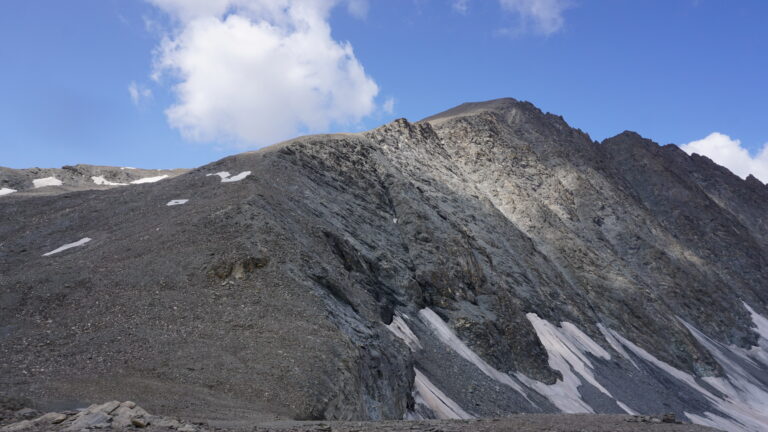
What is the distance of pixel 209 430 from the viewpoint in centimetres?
1058

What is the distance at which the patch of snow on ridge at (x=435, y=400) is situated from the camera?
2530 cm

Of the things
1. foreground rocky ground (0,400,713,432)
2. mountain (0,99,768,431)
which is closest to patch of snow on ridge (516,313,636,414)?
mountain (0,99,768,431)

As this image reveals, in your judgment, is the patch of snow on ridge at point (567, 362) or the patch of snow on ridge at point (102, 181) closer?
the patch of snow on ridge at point (567, 362)

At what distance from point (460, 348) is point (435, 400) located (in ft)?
27.7

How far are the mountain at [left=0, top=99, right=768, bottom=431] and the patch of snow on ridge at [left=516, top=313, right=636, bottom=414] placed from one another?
0.20m

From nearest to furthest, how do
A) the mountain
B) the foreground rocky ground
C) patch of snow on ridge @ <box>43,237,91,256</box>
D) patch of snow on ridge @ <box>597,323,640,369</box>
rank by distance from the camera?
the foreground rocky ground
the mountain
patch of snow on ridge @ <box>43,237,91,256</box>
patch of snow on ridge @ <box>597,323,640,369</box>

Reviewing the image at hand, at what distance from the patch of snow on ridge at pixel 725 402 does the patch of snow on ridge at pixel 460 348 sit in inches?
757

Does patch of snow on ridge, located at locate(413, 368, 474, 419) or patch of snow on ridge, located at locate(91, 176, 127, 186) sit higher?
patch of snow on ridge, located at locate(91, 176, 127, 186)

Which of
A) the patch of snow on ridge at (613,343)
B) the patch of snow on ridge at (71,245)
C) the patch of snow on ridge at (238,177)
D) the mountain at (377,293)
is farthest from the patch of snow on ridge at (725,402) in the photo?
the patch of snow on ridge at (71,245)

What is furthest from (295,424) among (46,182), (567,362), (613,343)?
(46,182)

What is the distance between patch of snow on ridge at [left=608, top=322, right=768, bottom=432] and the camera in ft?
152

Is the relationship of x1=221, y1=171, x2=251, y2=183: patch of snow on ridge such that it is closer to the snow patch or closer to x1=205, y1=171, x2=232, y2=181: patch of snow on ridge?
the snow patch

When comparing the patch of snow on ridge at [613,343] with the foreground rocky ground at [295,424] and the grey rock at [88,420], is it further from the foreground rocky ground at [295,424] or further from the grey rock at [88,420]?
the grey rock at [88,420]

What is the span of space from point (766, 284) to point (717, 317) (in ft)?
81.9
